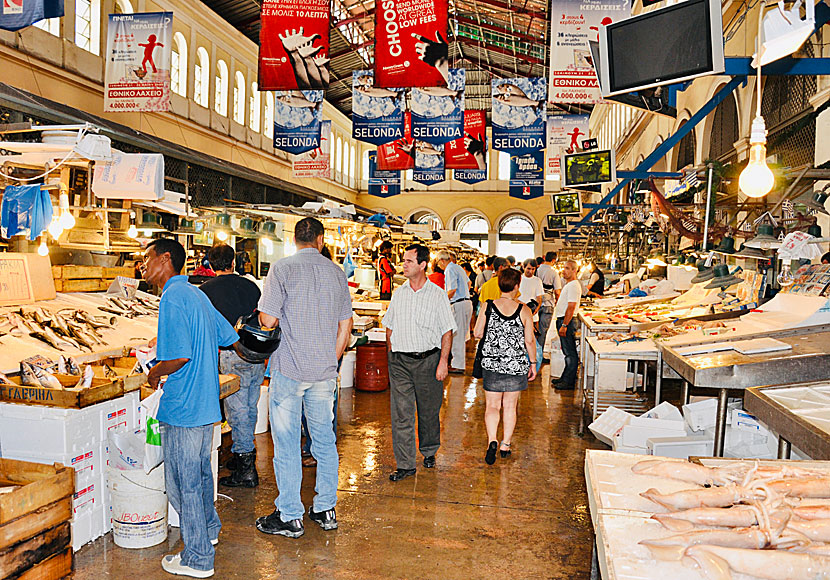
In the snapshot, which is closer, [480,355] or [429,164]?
[480,355]

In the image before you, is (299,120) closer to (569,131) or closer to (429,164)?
(429,164)

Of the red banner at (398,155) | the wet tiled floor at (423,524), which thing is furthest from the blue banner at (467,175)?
the wet tiled floor at (423,524)

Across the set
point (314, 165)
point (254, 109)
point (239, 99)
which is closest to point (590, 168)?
point (314, 165)

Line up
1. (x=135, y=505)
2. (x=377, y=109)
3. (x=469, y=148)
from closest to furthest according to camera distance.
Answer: (x=135, y=505) → (x=377, y=109) → (x=469, y=148)

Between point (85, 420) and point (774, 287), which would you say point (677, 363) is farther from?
point (85, 420)

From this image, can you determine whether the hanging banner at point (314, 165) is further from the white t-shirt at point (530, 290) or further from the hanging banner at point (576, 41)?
the hanging banner at point (576, 41)

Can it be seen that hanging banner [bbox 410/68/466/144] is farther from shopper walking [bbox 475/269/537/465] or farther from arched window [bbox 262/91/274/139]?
arched window [bbox 262/91/274/139]

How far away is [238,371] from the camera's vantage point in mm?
5605

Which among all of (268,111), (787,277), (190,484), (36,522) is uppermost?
(268,111)

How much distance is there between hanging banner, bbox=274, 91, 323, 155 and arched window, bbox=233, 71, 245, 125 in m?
6.50

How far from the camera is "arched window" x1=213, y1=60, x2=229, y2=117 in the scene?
19.4 m

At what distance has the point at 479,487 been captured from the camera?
221 inches

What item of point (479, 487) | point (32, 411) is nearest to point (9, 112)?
point (32, 411)

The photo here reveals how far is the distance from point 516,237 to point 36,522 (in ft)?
124
